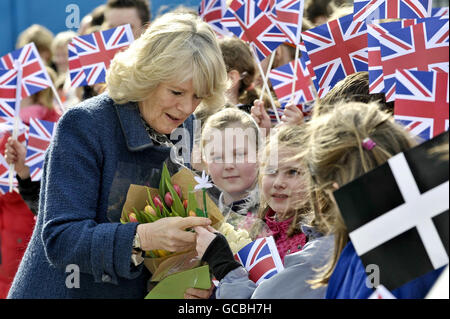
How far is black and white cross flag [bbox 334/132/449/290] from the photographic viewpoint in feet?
5.64

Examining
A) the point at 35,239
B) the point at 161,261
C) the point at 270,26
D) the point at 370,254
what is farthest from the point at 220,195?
the point at 270,26

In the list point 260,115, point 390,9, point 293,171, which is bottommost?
point 260,115

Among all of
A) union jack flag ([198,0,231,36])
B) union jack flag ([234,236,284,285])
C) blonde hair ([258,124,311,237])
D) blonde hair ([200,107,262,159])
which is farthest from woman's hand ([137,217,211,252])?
union jack flag ([198,0,231,36])

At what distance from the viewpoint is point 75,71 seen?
500cm

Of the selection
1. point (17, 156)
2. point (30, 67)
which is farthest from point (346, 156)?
point (30, 67)

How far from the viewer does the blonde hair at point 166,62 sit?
8.55 feet

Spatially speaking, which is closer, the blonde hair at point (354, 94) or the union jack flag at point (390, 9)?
the blonde hair at point (354, 94)

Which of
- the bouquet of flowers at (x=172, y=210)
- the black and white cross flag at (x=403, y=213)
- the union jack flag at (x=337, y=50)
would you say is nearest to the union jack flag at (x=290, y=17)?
the union jack flag at (x=337, y=50)

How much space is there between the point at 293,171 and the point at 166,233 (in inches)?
34.0

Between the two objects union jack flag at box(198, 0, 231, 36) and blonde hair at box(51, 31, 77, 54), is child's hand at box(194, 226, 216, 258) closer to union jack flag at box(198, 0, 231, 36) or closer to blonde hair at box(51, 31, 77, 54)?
union jack flag at box(198, 0, 231, 36)

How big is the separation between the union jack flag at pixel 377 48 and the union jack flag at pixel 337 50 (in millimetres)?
485

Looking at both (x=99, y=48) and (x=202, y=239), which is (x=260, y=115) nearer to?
(x=99, y=48)

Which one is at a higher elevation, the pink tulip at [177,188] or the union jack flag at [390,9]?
the union jack flag at [390,9]

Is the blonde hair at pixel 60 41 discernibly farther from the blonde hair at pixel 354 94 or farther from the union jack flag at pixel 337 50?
the blonde hair at pixel 354 94
